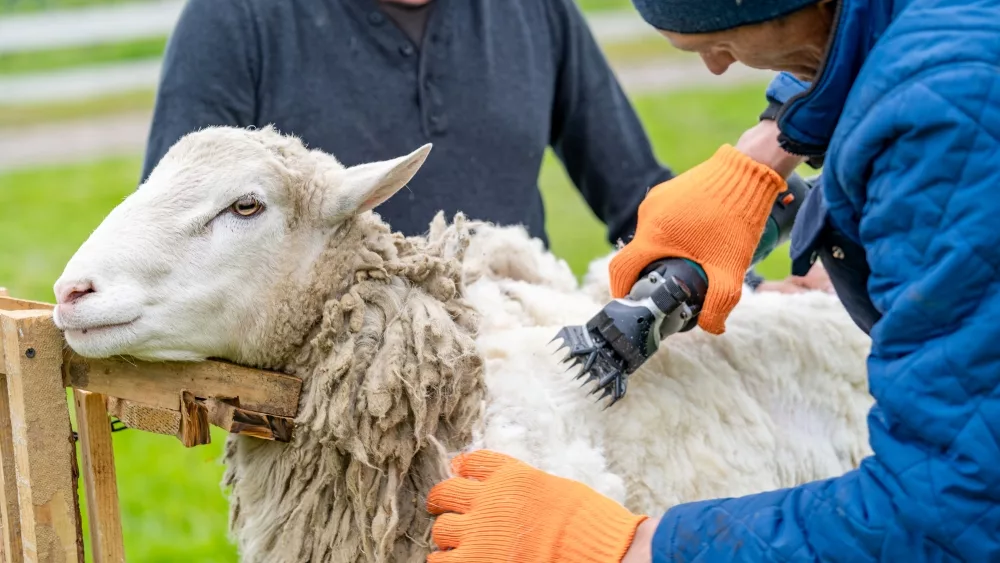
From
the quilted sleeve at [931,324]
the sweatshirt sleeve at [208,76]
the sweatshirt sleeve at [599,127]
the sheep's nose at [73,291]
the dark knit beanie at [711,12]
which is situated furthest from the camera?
the sweatshirt sleeve at [599,127]

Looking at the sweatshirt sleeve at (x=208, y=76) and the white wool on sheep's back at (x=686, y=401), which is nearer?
the white wool on sheep's back at (x=686, y=401)

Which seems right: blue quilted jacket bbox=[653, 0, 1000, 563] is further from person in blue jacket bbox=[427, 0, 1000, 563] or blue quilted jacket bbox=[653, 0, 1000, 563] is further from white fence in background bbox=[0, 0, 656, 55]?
white fence in background bbox=[0, 0, 656, 55]

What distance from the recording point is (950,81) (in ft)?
4.10

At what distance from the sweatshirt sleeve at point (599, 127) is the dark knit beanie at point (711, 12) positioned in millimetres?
1638

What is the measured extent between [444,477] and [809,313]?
1108 millimetres

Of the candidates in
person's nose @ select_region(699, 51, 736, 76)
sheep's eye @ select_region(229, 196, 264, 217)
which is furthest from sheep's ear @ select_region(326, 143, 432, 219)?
person's nose @ select_region(699, 51, 736, 76)

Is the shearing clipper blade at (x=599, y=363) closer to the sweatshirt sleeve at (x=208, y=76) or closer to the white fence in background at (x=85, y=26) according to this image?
the sweatshirt sleeve at (x=208, y=76)

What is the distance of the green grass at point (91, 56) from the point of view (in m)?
14.6

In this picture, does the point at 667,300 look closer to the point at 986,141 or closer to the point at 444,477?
the point at 444,477

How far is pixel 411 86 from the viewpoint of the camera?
2.93m

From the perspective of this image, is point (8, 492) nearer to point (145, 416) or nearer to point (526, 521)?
point (145, 416)

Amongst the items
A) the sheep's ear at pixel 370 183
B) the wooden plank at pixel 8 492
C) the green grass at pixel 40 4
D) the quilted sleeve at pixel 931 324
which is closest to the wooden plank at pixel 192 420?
the wooden plank at pixel 8 492

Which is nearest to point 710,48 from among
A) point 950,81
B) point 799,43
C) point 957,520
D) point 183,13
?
point 799,43

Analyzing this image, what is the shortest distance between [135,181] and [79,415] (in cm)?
818
